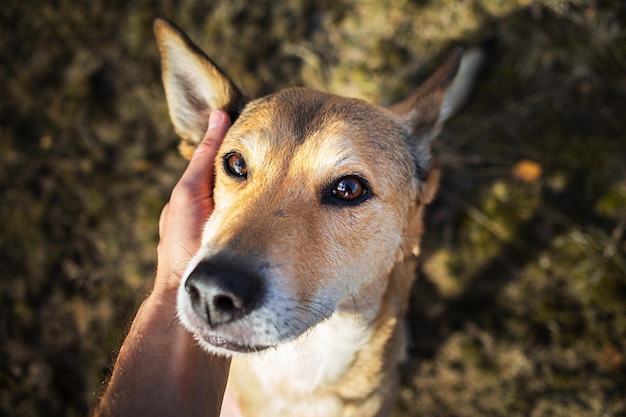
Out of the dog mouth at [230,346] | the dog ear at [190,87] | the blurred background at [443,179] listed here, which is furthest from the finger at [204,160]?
the blurred background at [443,179]

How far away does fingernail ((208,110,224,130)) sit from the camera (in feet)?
9.92

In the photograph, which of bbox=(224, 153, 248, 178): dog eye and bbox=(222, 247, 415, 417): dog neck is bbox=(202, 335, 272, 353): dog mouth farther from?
bbox=(224, 153, 248, 178): dog eye

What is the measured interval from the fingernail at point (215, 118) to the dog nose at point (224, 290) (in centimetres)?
121

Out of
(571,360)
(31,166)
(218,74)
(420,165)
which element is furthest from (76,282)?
(571,360)

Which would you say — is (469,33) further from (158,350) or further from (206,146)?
(158,350)

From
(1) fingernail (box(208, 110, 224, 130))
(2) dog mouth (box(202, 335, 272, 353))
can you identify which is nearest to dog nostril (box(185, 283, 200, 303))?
(2) dog mouth (box(202, 335, 272, 353))

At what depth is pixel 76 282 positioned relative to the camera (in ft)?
15.5

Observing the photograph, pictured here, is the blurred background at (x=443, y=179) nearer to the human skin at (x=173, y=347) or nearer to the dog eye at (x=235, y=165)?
the human skin at (x=173, y=347)

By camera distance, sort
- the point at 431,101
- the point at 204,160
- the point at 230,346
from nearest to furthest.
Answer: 1. the point at 230,346
2. the point at 204,160
3. the point at 431,101

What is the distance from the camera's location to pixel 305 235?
2.35 metres

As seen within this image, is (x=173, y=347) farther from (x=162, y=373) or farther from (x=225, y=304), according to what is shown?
(x=225, y=304)

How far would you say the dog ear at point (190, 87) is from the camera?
296cm

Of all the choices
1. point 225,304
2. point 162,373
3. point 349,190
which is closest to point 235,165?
point 349,190

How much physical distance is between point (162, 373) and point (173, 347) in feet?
0.52
